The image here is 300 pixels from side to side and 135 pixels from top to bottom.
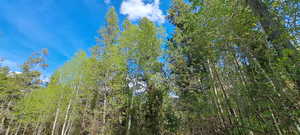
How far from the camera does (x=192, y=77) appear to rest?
7.59 metres

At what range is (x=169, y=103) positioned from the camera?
7.55 m

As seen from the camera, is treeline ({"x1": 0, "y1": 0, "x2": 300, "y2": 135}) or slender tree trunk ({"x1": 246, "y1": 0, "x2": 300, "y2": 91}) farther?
treeline ({"x1": 0, "y1": 0, "x2": 300, "y2": 135})

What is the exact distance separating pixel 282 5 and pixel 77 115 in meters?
12.9

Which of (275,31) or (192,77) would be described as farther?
(192,77)

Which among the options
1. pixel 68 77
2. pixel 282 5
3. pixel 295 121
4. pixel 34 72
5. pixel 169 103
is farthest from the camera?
pixel 34 72

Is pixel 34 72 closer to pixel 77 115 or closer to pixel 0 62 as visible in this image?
pixel 77 115

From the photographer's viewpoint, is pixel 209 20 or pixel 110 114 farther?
pixel 110 114

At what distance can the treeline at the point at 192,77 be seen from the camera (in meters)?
2.19

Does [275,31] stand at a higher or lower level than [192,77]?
lower

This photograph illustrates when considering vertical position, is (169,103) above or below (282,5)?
below

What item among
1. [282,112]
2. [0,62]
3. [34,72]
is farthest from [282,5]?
[34,72]

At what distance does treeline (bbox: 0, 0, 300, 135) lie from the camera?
219 centimetres

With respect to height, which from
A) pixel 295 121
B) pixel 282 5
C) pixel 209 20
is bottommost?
pixel 295 121

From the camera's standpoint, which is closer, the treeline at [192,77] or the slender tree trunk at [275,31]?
the slender tree trunk at [275,31]
